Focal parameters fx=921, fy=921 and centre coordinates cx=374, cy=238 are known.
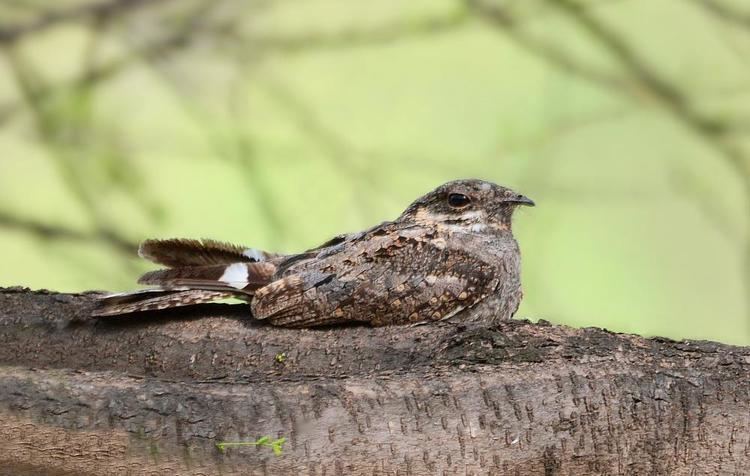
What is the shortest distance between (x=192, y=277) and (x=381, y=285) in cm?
58

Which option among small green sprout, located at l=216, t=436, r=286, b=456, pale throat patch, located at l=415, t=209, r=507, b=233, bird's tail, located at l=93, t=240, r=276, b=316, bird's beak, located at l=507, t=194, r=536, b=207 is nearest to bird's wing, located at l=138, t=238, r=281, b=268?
bird's tail, located at l=93, t=240, r=276, b=316

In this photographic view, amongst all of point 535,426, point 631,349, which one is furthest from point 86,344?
point 631,349

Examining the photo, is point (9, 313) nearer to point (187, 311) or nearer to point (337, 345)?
point (187, 311)

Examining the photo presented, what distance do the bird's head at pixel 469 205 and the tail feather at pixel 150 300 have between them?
2.84 ft

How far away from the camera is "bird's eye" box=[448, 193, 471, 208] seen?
10.5ft

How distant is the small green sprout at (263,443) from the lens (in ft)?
6.36

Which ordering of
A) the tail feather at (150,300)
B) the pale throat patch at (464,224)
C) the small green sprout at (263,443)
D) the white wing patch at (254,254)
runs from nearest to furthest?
the small green sprout at (263,443), the tail feather at (150,300), the white wing patch at (254,254), the pale throat patch at (464,224)

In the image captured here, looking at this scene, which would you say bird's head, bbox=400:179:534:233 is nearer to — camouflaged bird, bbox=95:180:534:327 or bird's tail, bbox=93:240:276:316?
camouflaged bird, bbox=95:180:534:327

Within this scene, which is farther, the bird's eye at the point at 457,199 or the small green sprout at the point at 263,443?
the bird's eye at the point at 457,199

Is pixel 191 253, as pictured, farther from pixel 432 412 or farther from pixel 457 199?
pixel 432 412

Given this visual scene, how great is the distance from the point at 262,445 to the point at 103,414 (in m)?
0.34

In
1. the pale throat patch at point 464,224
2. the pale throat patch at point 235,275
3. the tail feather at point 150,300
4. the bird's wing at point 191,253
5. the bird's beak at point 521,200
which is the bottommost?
the tail feather at point 150,300

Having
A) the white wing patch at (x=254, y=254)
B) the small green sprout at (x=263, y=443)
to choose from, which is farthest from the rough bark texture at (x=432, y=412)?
the white wing patch at (x=254, y=254)

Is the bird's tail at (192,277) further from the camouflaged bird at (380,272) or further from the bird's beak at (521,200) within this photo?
the bird's beak at (521,200)
